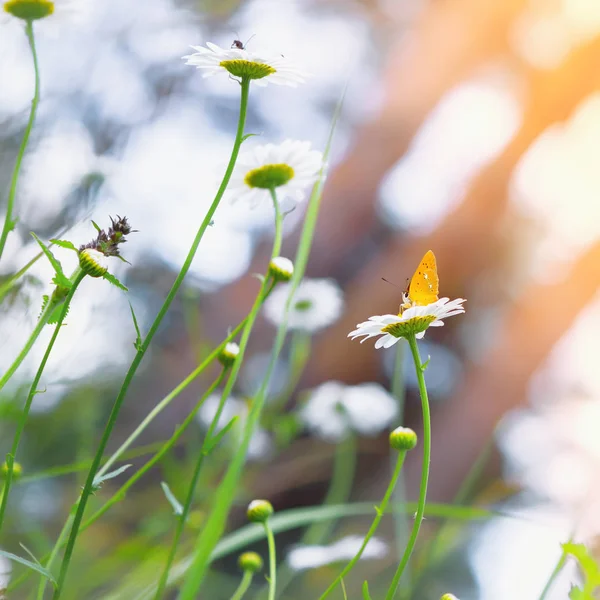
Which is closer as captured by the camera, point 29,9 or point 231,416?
point 29,9

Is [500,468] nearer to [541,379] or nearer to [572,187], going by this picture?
[541,379]

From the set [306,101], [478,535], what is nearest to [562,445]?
[478,535]

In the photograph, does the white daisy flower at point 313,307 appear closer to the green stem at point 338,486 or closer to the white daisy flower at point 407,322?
the green stem at point 338,486

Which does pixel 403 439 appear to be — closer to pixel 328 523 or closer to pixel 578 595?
pixel 578 595

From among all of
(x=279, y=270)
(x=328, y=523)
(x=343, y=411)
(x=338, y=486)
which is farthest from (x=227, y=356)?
(x=338, y=486)

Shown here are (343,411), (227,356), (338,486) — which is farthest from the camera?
(338,486)

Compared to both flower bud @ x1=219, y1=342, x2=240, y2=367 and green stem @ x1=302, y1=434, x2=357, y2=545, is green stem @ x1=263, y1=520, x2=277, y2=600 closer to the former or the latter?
flower bud @ x1=219, y1=342, x2=240, y2=367

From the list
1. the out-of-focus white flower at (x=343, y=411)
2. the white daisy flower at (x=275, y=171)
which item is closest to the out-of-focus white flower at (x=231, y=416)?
the out-of-focus white flower at (x=343, y=411)
